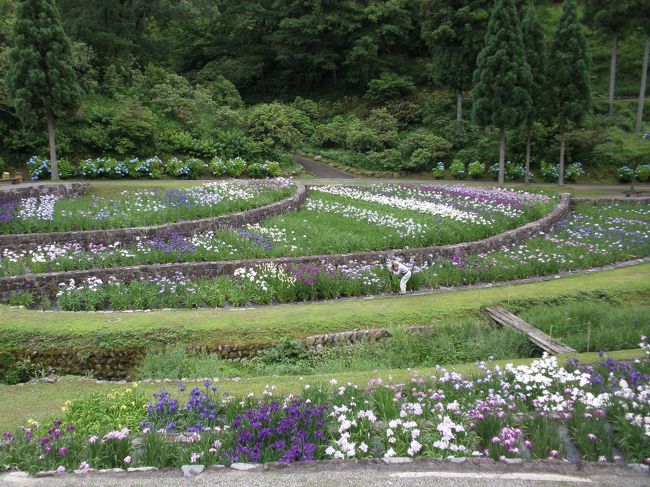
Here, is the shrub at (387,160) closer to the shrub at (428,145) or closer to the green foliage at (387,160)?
the green foliage at (387,160)

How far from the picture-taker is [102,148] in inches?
922

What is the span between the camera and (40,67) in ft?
66.6

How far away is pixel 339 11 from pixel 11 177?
937 inches

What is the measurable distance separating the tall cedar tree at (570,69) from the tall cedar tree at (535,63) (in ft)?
1.22

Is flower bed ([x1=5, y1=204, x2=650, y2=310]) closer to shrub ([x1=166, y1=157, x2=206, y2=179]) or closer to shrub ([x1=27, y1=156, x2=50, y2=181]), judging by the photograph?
shrub ([x1=166, y1=157, x2=206, y2=179])

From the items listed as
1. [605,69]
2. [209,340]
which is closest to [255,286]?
[209,340]

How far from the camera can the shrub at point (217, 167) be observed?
22.9 meters

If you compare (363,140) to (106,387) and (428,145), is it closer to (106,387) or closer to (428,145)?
(428,145)

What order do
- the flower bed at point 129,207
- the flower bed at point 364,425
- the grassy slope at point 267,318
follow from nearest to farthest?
the flower bed at point 364,425
the grassy slope at point 267,318
the flower bed at point 129,207

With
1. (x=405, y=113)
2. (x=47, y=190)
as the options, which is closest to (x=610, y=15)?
(x=405, y=113)

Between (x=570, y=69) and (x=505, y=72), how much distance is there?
255 cm

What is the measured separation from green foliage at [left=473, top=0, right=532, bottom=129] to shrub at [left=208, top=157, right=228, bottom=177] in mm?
10661

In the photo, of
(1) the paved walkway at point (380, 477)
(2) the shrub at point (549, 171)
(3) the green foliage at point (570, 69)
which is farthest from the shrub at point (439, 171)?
(1) the paved walkway at point (380, 477)

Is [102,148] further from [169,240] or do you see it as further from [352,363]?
[352,363]
